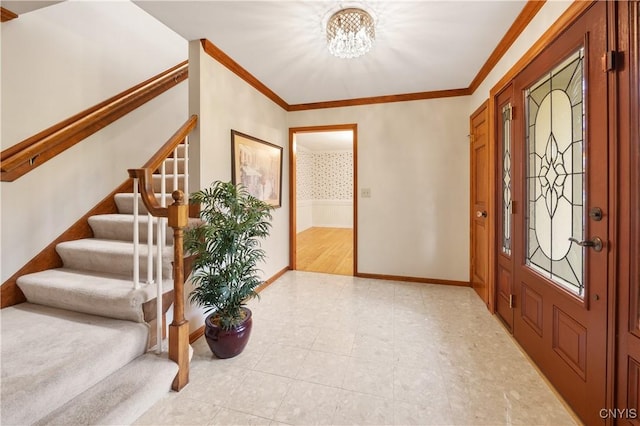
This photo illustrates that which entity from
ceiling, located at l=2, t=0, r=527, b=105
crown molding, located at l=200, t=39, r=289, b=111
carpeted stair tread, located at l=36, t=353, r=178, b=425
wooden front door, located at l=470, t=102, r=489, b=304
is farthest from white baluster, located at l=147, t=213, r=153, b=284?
wooden front door, located at l=470, t=102, r=489, b=304

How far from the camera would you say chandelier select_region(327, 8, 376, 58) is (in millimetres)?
1764

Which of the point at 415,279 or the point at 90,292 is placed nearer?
the point at 90,292

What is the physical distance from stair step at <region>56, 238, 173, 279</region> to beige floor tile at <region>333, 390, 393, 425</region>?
1.41m

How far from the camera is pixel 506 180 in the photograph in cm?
233

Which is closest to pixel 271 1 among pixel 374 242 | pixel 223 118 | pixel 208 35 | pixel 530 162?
pixel 208 35

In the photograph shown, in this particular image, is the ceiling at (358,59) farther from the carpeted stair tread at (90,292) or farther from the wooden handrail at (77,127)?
the carpeted stair tread at (90,292)

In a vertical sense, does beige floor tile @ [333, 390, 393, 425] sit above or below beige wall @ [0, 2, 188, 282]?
below

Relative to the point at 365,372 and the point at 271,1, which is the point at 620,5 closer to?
the point at 271,1

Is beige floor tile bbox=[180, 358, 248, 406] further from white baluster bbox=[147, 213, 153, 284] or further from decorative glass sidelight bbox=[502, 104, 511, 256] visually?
decorative glass sidelight bbox=[502, 104, 511, 256]

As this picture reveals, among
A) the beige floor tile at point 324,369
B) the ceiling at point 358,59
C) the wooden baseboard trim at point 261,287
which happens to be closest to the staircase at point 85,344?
the wooden baseboard trim at point 261,287

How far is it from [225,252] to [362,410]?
125 cm

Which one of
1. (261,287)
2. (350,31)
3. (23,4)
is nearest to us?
(23,4)

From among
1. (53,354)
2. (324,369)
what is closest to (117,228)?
(53,354)

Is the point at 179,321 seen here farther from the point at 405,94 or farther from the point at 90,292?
the point at 405,94
